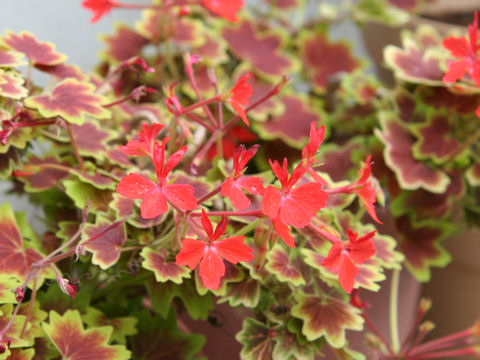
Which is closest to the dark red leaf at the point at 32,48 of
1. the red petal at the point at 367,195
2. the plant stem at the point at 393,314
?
the red petal at the point at 367,195

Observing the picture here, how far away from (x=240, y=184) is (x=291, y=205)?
5 centimetres

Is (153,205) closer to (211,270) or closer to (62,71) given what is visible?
(211,270)

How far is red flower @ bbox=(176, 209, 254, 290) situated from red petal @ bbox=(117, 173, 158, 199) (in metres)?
0.05

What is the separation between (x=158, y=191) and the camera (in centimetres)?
45

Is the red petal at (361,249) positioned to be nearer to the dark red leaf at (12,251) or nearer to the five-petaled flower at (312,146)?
the five-petaled flower at (312,146)

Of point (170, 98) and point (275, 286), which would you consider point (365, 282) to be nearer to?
point (275, 286)

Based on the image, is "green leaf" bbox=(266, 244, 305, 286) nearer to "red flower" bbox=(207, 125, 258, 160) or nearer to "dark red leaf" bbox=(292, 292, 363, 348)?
"dark red leaf" bbox=(292, 292, 363, 348)

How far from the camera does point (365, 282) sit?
0.56 metres

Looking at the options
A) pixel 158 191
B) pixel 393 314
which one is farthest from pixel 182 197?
pixel 393 314

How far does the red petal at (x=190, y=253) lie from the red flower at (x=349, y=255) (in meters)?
0.10

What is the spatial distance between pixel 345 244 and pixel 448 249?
73cm

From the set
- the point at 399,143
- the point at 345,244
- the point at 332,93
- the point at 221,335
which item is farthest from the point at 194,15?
the point at 345,244

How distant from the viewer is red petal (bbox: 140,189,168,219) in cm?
43

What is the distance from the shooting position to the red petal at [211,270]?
1.46 feet
